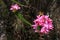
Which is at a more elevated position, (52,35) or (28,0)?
(28,0)

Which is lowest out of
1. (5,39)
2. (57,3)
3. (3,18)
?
(5,39)

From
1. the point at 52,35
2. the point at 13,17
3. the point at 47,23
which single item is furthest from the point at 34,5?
the point at 47,23

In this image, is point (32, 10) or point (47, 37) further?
point (32, 10)

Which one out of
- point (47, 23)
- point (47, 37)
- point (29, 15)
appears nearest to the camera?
point (47, 23)

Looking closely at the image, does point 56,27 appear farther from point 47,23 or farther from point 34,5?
point 47,23

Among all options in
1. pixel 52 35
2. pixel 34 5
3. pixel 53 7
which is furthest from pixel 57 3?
pixel 52 35

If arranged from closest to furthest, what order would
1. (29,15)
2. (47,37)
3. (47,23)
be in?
(47,23) → (47,37) → (29,15)
